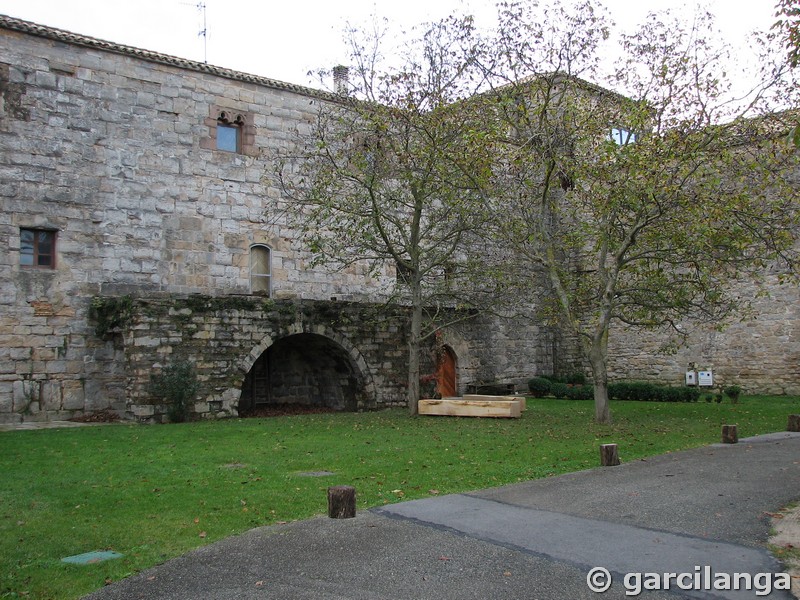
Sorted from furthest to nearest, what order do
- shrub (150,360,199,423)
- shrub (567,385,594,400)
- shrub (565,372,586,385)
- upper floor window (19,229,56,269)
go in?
shrub (565,372,586,385) → shrub (567,385,594,400) → upper floor window (19,229,56,269) → shrub (150,360,199,423)

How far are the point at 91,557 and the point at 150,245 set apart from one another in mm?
14370

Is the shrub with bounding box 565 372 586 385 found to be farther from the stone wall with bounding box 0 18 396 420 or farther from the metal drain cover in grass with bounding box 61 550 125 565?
the metal drain cover in grass with bounding box 61 550 125 565

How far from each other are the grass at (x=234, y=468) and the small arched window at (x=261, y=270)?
17.1ft

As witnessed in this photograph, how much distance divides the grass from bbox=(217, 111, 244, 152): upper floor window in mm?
8496

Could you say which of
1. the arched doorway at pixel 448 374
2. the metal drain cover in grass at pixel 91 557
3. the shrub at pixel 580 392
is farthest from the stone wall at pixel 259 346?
the metal drain cover in grass at pixel 91 557

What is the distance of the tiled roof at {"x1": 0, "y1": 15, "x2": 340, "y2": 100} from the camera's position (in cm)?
1738

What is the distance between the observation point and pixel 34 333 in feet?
55.8

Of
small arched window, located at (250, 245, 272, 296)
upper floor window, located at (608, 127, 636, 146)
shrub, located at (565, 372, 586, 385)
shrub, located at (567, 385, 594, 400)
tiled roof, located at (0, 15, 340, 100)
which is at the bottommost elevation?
shrub, located at (567, 385, 594, 400)

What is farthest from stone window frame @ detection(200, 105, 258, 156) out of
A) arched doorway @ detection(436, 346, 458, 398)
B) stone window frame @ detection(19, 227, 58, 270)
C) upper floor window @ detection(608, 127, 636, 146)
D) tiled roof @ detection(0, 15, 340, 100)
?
upper floor window @ detection(608, 127, 636, 146)

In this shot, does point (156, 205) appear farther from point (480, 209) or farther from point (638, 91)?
point (638, 91)

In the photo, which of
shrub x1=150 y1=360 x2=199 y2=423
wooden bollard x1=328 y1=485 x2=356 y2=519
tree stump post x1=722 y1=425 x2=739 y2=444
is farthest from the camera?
shrub x1=150 y1=360 x2=199 y2=423

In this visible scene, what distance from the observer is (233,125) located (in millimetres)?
21109

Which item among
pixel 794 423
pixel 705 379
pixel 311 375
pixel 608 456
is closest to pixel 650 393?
pixel 705 379

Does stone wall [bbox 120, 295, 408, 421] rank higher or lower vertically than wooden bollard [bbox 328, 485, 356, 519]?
higher
